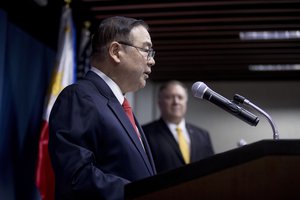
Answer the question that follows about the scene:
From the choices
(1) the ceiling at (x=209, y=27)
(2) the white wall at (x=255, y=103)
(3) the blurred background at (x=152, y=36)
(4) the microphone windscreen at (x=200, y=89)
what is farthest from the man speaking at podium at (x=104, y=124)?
(2) the white wall at (x=255, y=103)

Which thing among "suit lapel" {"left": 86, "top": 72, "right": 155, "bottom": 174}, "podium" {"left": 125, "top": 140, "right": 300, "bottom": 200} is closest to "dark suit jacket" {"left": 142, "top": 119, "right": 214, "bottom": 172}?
"suit lapel" {"left": 86, "top": 72, "right": 155, "bottom": 174}

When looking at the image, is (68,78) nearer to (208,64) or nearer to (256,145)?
(256,145)

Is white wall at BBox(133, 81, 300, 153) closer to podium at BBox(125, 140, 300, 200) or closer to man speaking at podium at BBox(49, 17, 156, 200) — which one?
man speaking at podium at BBox(49, 17, 156, 200)

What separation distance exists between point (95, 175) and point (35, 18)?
240cm

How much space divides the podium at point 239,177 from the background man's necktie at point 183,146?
7.67 ft

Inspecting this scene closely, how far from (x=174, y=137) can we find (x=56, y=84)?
3.31 ft

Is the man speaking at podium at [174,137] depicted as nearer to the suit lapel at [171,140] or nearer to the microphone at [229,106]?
the suit lapel at [171,140]

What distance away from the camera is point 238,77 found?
6340 mm

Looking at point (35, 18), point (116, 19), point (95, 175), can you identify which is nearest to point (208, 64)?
point (35, 18)

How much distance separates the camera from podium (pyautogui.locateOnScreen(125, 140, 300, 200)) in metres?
0.96

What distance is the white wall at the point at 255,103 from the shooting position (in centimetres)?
652

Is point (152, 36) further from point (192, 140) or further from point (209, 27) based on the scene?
point (192, 140)

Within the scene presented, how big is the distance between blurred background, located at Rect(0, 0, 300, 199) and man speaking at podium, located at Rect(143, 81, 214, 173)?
2.18 ft

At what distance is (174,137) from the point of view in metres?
3.44
